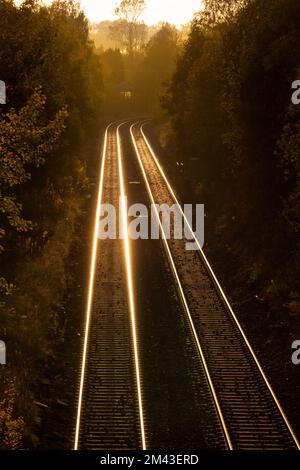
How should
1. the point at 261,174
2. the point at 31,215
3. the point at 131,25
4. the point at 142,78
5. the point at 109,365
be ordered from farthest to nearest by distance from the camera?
the point at 131,25, the point at 142,78, the point at 31,215, the point at 261,174, the point at 109,365

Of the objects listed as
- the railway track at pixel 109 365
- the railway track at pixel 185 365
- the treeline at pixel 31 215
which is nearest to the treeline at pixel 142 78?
the treeline at pixel 31 215

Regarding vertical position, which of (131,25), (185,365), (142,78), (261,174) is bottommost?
(185,365)

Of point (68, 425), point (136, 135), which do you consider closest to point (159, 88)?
point (136, 135)

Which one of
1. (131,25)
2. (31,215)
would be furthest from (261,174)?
(131,25)

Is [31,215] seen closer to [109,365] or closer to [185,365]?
[109,365]

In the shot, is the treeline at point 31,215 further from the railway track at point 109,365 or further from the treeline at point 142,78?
the treeline at point 142,78
